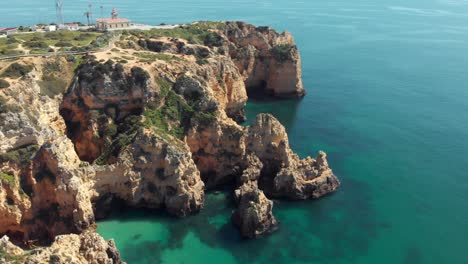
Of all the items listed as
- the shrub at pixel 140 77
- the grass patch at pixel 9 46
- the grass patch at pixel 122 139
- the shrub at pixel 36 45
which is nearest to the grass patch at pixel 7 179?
the grass patch at pixel 122 139

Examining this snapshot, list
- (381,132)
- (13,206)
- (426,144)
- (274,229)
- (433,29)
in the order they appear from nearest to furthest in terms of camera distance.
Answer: (13,206), (274,229), (426,144), (381,132), (433,29)

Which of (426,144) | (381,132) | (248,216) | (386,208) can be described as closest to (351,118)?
(381,132)

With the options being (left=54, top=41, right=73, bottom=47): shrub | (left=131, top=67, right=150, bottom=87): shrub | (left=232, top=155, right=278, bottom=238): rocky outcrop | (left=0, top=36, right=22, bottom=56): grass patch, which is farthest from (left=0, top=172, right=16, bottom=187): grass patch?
(left=54, top=41, right=73, bottom=47): shrub

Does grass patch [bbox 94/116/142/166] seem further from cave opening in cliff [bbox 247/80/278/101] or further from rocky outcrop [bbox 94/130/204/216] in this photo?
cave opening in cliff [bbox 247/80/278/101]

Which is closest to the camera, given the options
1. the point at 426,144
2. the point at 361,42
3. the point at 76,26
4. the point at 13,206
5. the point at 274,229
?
the point at 13,206

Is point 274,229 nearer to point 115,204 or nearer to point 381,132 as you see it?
point 115,204

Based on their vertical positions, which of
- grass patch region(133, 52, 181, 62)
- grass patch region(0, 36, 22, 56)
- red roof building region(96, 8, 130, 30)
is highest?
red roof building region(96, 8, 130, 30)
